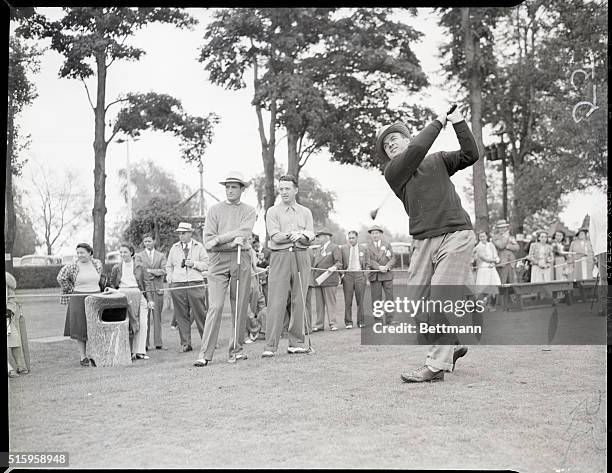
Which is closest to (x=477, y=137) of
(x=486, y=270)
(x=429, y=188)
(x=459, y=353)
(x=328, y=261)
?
(x=429, y=188)

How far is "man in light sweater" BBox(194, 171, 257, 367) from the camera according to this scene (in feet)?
12.5

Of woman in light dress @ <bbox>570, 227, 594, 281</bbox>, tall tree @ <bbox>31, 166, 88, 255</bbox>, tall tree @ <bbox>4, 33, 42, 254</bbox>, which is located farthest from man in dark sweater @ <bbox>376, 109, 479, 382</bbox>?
tall tree @ <bbox>4, 33, 42, 254</bbox>

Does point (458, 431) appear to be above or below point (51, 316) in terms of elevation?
below

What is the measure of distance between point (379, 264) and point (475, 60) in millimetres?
1025

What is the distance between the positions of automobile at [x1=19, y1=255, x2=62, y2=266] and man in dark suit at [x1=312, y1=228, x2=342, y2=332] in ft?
4.43

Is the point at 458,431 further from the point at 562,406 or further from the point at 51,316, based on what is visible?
the point at 51,316

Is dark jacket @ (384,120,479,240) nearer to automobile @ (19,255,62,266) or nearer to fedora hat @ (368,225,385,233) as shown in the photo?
fedora hat @ (368,225,385,233)

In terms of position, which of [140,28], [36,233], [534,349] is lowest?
[534,349]

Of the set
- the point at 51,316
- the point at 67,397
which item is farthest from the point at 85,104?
the point at 67,397

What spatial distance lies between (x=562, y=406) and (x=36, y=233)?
2.45m

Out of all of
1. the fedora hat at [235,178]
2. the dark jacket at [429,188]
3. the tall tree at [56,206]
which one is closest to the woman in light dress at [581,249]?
the dark jacket at [429,188]

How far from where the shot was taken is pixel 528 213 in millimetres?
3270

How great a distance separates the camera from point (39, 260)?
3361 mm

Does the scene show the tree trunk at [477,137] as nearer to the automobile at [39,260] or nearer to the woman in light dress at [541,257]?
the woman in light dress at [541,257]
